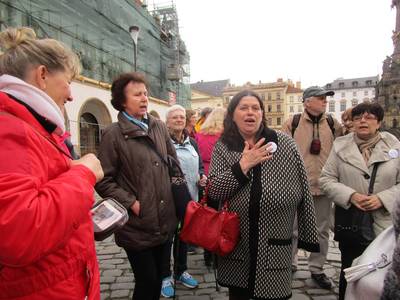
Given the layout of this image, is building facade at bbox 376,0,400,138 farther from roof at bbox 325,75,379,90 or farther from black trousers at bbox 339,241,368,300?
roof at bbox 325,75,379,90

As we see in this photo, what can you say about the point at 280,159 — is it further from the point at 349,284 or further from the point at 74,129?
the point at 74,129

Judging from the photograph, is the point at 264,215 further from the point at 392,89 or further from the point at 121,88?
the point at 392,89

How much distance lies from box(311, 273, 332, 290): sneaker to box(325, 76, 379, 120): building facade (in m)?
88.4

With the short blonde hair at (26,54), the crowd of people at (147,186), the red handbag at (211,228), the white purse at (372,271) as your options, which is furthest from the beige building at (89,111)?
the white purse at (372,271)

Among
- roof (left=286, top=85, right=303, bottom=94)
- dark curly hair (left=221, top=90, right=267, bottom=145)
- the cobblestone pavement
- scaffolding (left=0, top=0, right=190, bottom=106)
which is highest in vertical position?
roof (left=286, top=85, right=303, bottom=94)

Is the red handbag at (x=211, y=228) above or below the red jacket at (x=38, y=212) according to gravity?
below

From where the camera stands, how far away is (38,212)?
1147 mm

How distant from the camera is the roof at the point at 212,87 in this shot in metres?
87.1

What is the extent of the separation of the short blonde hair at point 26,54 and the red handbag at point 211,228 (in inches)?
59.0

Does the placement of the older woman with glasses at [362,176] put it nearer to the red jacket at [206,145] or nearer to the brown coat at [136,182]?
the brown coat at [136,182]

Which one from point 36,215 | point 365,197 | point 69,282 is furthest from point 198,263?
point 36,215

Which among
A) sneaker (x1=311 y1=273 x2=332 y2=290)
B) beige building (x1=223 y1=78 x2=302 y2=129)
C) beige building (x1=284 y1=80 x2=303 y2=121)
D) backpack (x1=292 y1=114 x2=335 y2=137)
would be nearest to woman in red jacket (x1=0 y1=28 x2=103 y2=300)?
sneaker (x1=311 y1=273 x2=332 y2=290)

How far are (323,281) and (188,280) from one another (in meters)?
1.59

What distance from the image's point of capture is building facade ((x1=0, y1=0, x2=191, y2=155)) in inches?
A: 574
